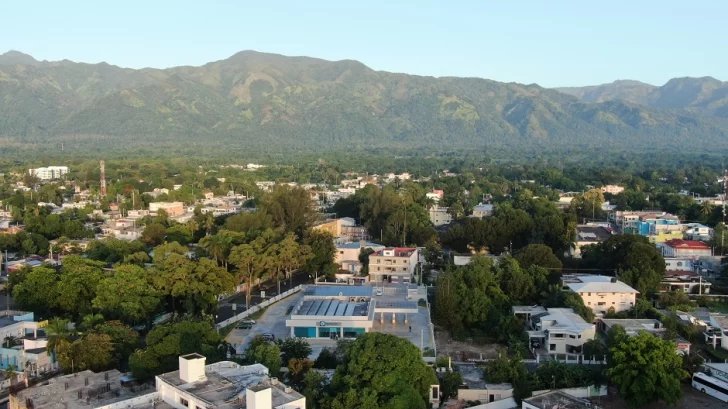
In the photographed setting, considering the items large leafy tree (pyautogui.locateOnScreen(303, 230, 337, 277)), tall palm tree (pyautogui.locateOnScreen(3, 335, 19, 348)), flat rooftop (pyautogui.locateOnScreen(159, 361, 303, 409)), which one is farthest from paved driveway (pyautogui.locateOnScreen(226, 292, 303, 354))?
tall palm tree (pyautogui.locateOnScreen(3, 335, 19, 348))

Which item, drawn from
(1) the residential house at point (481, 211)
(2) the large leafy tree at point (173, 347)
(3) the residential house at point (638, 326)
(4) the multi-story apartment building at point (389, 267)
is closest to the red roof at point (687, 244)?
(3) the residential house at point (638, 326)

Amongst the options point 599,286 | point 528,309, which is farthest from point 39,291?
point 599,286

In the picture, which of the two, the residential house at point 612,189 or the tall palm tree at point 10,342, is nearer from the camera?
the tall palm tree at point 10,342

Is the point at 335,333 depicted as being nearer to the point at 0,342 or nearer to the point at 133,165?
the point at 0,342

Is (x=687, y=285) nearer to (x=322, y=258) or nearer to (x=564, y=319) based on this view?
(x=564, y=319)

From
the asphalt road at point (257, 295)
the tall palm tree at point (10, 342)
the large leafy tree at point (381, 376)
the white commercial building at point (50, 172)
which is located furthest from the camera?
the white commercial building at point (50, 172)

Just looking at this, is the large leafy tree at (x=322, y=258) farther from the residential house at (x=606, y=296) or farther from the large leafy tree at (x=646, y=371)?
the large leafy tree at (x=646, y=371)
